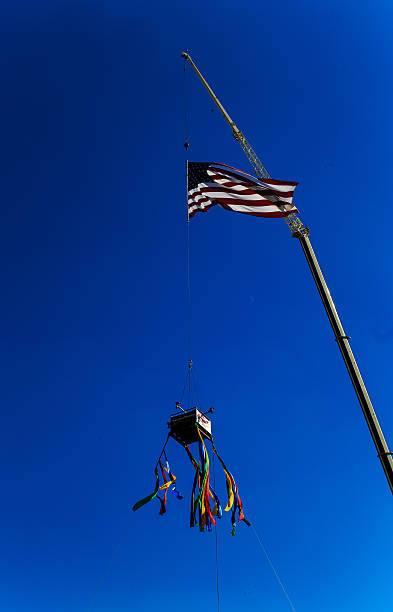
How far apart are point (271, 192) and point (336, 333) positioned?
6573 mm

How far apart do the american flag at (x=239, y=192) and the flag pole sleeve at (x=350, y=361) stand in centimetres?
195

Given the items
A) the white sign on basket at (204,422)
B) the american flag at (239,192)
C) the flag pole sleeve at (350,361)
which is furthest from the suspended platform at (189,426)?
the american flag at (239,192)

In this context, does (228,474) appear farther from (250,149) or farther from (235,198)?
(250,149)

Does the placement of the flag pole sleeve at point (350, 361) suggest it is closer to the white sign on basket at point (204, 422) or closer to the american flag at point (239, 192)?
the american flag at point (239, 192)

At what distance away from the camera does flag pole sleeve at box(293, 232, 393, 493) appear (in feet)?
33.0

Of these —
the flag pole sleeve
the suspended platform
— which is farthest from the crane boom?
the suspended platform

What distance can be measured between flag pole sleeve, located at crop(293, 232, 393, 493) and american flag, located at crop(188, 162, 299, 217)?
76.8 inches

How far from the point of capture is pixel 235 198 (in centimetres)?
1706

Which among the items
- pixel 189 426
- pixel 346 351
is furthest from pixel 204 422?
pixel 346 351

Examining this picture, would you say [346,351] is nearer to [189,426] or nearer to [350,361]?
[350,361]

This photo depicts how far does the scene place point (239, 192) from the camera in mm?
17062

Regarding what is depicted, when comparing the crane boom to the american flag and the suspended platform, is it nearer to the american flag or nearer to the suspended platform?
the american flag

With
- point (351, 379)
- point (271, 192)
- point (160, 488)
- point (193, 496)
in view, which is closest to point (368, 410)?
point (351, 379)

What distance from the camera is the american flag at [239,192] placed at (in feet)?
52.7
